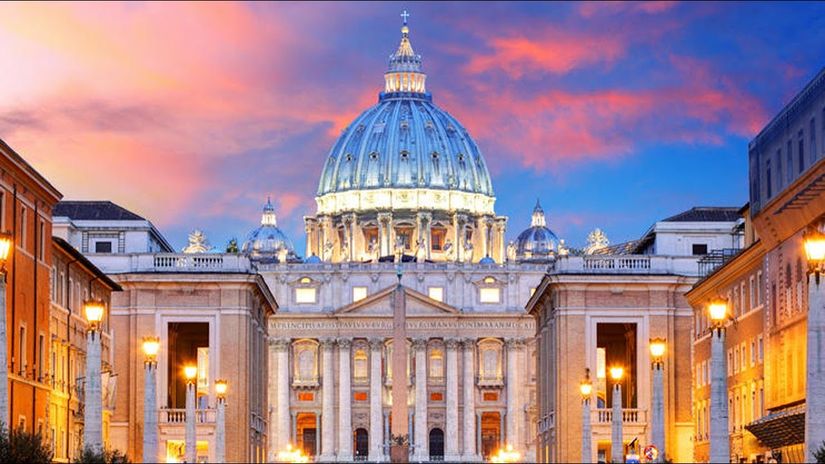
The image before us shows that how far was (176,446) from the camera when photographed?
389 ft

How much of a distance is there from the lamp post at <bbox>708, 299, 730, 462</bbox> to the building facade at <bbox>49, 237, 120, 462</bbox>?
111 ft

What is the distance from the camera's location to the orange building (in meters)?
70.5

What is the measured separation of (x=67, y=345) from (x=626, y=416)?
40.2 meters

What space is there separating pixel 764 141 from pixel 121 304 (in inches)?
1931

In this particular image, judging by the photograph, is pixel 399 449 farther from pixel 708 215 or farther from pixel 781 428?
pixel 781 428

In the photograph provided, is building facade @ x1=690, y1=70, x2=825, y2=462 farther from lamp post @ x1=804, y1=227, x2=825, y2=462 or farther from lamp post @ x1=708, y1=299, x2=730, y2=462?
lamp post @ x1=804, y1=227, x2=825, y2=462

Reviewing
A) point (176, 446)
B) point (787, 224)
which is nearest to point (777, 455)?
point (787, 224)

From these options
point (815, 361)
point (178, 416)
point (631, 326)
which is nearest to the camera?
point (815, 361)

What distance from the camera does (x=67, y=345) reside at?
87.9 meters

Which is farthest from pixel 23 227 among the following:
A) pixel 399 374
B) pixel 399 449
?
pixel 399 449

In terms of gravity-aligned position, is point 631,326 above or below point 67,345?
above

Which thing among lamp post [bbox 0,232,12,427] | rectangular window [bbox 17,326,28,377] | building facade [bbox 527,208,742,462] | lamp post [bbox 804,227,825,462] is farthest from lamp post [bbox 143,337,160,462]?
building facade [bbox 527,208,742,462]

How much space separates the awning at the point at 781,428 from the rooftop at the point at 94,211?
53.3m

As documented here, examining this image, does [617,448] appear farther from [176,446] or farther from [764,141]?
[176,446]
